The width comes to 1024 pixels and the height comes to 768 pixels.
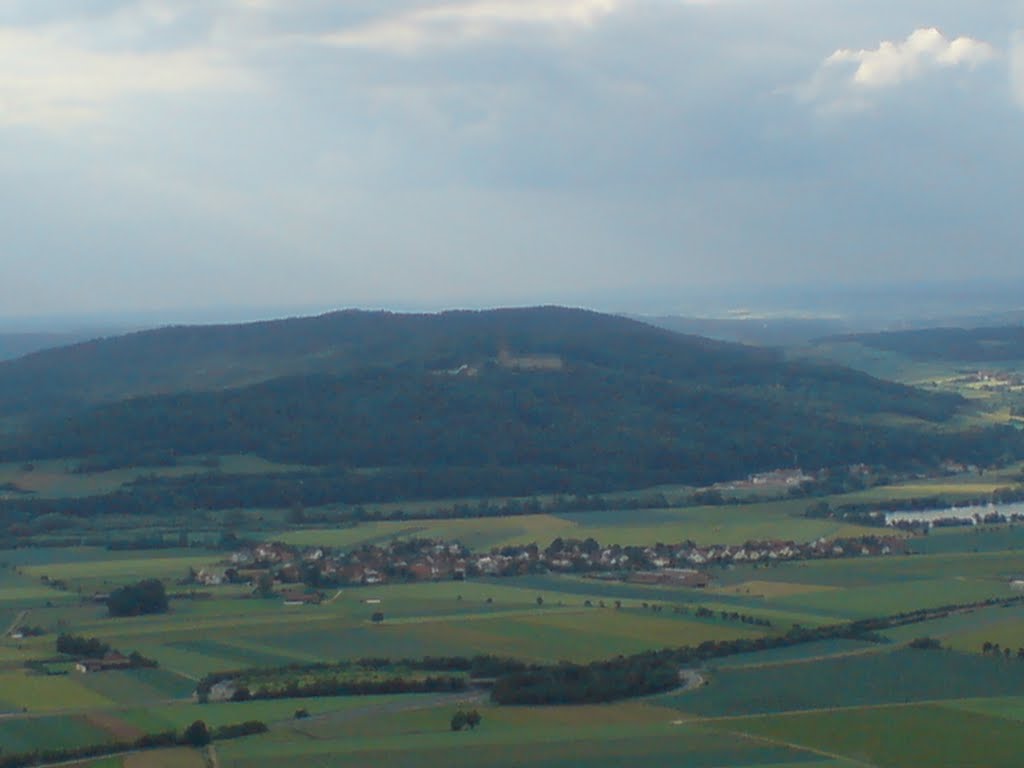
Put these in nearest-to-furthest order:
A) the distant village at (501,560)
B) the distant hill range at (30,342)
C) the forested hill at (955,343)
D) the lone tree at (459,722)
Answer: the lone tree at (459,722), the distant village at (501,560), the forested hill at (955,343), the distant hill range at (30,342)

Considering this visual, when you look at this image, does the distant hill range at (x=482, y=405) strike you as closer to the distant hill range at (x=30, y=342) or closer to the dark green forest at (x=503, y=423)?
the dark green forest at (x=503, y=423)

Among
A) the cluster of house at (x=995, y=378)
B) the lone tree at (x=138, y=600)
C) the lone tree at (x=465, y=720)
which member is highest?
the cluster of house at (x=995, y=378)

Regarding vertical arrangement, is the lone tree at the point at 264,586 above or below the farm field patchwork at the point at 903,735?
above

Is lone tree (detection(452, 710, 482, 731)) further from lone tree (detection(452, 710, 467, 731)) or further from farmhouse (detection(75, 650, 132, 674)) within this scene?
farmhouse (detection(75, 650, 132, 674))

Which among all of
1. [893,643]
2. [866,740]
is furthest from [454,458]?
[866,740]

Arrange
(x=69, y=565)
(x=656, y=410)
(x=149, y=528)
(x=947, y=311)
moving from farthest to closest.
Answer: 1. (x=947, y=311)
2. (x=656, y=410)
3. (x=149, y=528)
4. (x=69, y=565)

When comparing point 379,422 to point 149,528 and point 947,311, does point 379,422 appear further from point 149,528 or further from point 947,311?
point 947,311

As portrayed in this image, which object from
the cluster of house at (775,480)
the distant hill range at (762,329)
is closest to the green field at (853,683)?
the cluster of house at (775,480)
